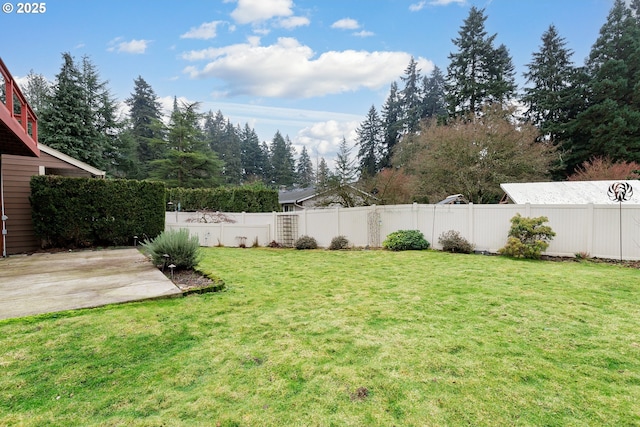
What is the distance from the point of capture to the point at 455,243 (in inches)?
354

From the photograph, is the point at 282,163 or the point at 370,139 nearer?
the point at 370,139

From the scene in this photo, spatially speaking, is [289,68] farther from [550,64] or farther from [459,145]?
[550,64]

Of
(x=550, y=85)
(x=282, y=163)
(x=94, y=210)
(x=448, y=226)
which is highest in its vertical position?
(x=550, y=85)

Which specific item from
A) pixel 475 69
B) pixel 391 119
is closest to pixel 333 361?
pixel 475 69

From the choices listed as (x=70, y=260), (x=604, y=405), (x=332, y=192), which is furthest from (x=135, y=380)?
(x=332, y=192)

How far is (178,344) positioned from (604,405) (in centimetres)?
347

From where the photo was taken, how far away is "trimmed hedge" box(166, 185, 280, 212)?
17.6 meters

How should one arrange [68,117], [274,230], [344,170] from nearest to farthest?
[274,230], [344,170], [68,117]

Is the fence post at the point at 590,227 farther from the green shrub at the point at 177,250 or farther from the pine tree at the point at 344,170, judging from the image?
the green shrub at the point at 177,250

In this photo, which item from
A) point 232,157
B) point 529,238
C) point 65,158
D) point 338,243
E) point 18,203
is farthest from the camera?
point 232,157

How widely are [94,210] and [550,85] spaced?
29.2 meters

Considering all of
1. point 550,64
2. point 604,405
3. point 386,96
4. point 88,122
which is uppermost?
point 386,96

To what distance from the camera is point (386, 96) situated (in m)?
37.0

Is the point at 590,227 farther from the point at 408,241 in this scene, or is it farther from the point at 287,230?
the point at 287,230
